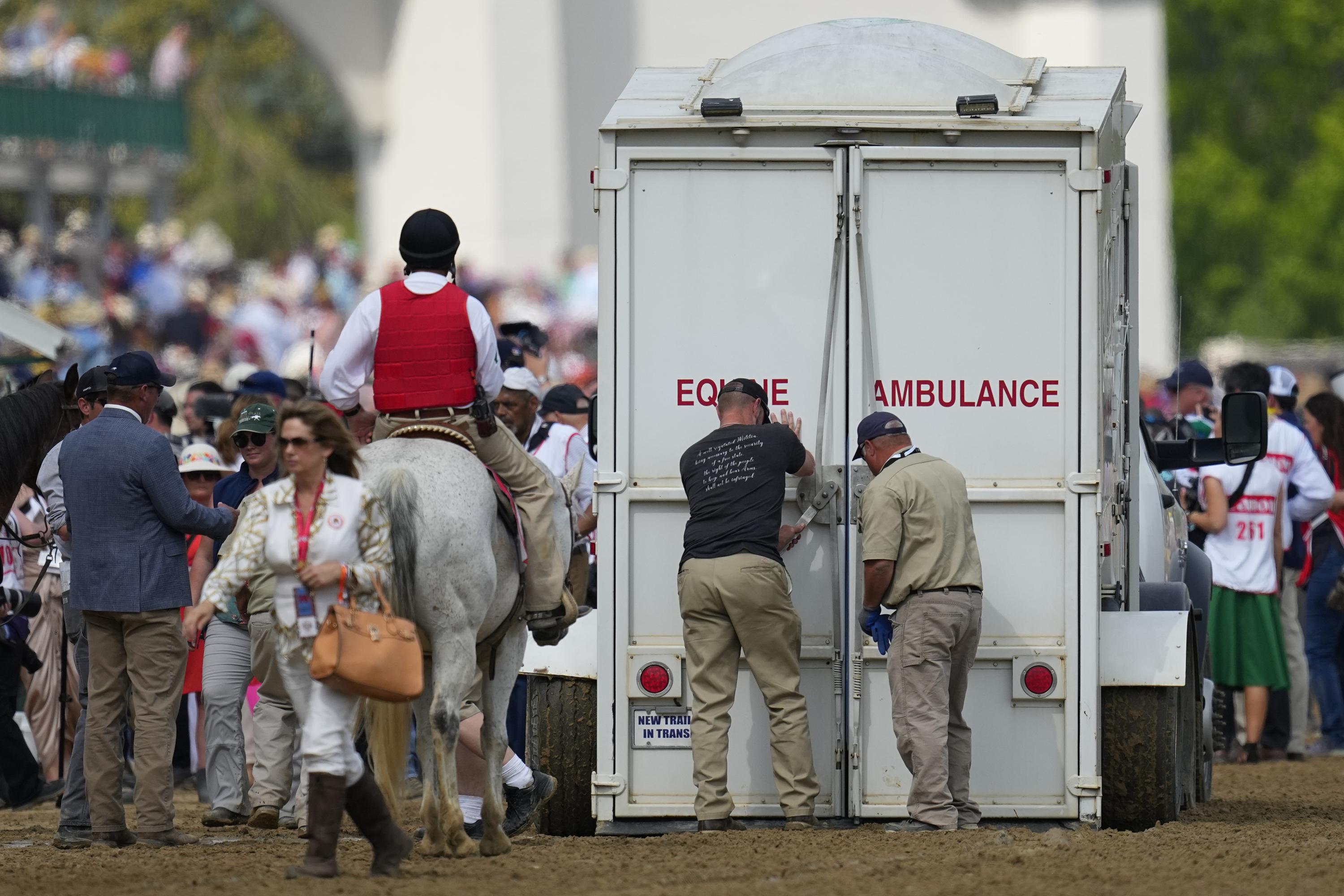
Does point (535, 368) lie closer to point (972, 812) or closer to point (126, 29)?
point (972, 812)

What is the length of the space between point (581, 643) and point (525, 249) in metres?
24.4

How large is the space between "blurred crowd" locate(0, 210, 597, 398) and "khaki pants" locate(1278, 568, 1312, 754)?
24.9ft

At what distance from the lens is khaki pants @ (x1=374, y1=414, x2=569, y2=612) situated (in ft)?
29.6

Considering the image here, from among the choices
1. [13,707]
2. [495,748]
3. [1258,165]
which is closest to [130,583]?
[495,748]

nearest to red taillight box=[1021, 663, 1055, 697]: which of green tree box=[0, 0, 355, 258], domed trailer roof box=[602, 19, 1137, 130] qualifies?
domed trailer roof box=[602, 19, 1137, 130]

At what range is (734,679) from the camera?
9.19 metres

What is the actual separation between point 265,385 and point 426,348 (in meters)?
4.59

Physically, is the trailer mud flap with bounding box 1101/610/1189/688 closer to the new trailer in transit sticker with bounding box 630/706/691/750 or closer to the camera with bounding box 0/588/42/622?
the new trailer in transit sticker with bounding box 630/706/691/750

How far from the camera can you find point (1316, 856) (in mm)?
8453

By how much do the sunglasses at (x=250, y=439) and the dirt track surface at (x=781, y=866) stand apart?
198 cm

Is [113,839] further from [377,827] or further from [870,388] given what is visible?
[870,388]

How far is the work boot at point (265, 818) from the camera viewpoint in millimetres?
10469

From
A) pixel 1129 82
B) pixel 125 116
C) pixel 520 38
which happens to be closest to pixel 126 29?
pixel 125 116

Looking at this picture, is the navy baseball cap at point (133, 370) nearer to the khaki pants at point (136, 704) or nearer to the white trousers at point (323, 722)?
the khaki pants at point (136, 704)
